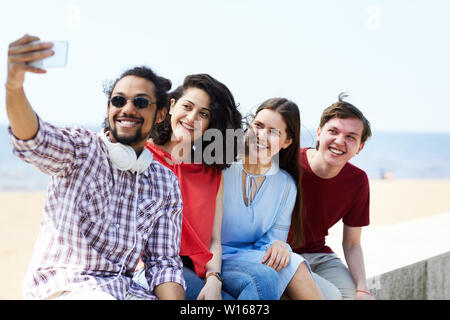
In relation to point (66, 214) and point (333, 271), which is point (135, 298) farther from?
point (333, 271)

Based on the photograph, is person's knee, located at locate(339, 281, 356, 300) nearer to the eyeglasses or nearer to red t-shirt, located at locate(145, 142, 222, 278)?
red t-shirt, located at locate(145, 142, 222, 278)


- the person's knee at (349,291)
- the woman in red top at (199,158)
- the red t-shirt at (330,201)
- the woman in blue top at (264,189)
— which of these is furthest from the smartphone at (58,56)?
the person's knee at (349,291)

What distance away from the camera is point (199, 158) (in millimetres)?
2549

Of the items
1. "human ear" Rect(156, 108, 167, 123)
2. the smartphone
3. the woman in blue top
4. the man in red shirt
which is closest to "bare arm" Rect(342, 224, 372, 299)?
the man in red shirt

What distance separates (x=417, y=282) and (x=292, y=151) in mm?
1671

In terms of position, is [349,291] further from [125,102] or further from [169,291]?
[125,102]

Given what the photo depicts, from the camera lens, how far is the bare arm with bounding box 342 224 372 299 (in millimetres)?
2843

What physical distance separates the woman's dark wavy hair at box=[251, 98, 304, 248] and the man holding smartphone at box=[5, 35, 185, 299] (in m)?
0.69

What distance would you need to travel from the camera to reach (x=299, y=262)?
2.39 m

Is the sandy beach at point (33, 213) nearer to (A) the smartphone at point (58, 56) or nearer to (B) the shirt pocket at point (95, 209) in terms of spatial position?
(B) the shirt pocket at point (95, 209)

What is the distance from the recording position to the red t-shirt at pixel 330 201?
2.89 m

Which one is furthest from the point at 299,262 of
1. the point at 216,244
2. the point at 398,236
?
the point at 398,236

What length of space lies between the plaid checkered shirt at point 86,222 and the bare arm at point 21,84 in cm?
6

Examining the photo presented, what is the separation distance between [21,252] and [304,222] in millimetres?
7738
